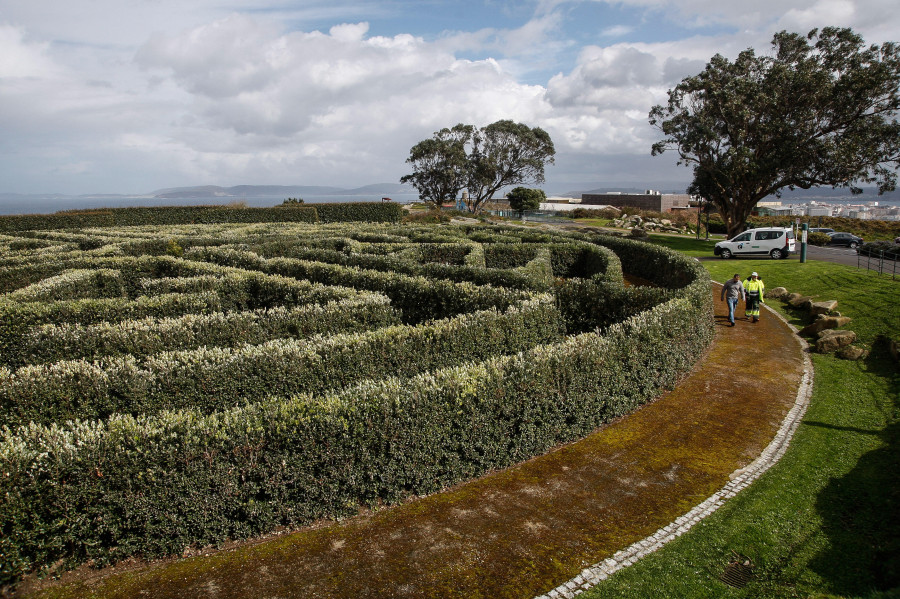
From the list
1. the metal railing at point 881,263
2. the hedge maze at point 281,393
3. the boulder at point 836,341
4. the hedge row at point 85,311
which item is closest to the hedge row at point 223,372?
the hedge maze at point 281,393

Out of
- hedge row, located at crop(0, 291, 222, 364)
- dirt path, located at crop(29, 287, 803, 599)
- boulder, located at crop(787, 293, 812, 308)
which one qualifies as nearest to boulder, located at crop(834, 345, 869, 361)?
boulder, located at crop(787, 293, 812, 308)

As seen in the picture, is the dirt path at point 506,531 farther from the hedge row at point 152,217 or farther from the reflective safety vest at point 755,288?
the hedge row at point 152,217

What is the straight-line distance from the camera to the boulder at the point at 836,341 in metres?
13.2

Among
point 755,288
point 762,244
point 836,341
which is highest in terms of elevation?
point 762,244

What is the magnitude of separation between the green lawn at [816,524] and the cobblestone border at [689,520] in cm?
11

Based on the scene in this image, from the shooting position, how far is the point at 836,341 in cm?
1321

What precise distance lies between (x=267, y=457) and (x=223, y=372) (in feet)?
9.42

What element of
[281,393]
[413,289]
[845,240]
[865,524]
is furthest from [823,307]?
[845,240]

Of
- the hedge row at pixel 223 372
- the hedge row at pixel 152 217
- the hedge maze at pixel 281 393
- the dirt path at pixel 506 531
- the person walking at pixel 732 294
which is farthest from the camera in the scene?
the hedge row at pixel 152 217

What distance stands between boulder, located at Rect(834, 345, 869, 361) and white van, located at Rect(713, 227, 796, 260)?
1992cm

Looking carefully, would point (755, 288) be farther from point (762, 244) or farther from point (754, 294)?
point (762, 244)

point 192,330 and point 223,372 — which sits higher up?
point 192,330

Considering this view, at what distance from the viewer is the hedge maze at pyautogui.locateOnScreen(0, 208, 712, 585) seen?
18.4 feet

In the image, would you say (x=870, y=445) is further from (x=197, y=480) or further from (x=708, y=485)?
(x=197, y=480)
